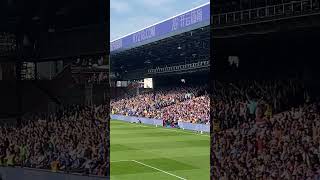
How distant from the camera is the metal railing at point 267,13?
8.03m

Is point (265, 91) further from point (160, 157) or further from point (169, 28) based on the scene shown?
point (169, 28)

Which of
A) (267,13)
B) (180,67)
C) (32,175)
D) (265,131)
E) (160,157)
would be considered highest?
(180,67)

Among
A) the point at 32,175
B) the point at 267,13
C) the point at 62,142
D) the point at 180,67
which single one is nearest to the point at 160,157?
the point at 32,175

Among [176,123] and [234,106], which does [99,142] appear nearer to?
[234,106]

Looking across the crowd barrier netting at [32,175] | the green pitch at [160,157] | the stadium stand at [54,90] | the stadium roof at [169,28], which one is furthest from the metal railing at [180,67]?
the crowd barrier netting at [32,175]

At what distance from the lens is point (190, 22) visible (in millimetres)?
31547

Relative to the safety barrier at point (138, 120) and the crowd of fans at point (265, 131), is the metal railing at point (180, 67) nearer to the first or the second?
the safety barrier at point (138, 120)

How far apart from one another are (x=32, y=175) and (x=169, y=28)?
25178 millimetres

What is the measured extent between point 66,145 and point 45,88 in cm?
144

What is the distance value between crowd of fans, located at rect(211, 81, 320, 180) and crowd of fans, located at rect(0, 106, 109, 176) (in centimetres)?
259

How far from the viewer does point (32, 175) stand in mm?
11547

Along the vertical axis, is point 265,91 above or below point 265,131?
above

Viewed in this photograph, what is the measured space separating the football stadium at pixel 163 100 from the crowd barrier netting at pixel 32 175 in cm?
464

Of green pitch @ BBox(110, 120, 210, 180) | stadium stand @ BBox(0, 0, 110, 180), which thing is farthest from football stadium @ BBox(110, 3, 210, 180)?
stadium stand @ BBox(0, 0, 110, 180)
